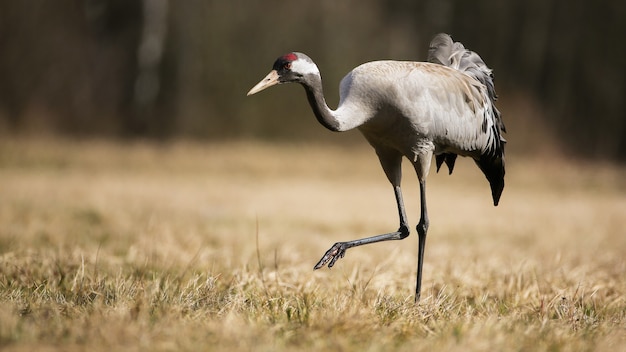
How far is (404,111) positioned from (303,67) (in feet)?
1.78

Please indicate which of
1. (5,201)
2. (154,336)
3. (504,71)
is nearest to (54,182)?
(5,201)

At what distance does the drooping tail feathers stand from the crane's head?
1342 mm

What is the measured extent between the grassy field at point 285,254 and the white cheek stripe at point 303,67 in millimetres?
1029

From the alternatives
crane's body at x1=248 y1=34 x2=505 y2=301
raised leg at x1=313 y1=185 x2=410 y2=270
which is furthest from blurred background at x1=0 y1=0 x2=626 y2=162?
raised leg at x1=313 y1=185 x2=410 y2=270

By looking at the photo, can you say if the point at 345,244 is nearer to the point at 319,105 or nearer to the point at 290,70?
the point at 319,105

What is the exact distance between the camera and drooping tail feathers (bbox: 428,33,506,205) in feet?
14.2

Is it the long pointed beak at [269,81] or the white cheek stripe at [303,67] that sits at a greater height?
the white cheek stripe at [303,67]

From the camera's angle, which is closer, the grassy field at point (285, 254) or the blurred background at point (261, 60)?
the grassy field at point (285, 254)

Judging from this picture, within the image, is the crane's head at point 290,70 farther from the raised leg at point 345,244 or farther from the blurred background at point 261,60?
the blurred background at point 261,60

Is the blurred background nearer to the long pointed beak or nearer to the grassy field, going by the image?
the grassy field

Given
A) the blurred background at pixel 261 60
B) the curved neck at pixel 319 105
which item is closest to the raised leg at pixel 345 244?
the curved neck at pixel 319 105

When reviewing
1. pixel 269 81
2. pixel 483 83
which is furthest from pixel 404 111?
pixel 483 83

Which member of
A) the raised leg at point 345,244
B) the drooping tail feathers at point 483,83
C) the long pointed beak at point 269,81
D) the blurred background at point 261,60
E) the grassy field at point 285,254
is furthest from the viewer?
the blurred background at point 261,60

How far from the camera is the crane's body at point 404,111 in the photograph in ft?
11.2
